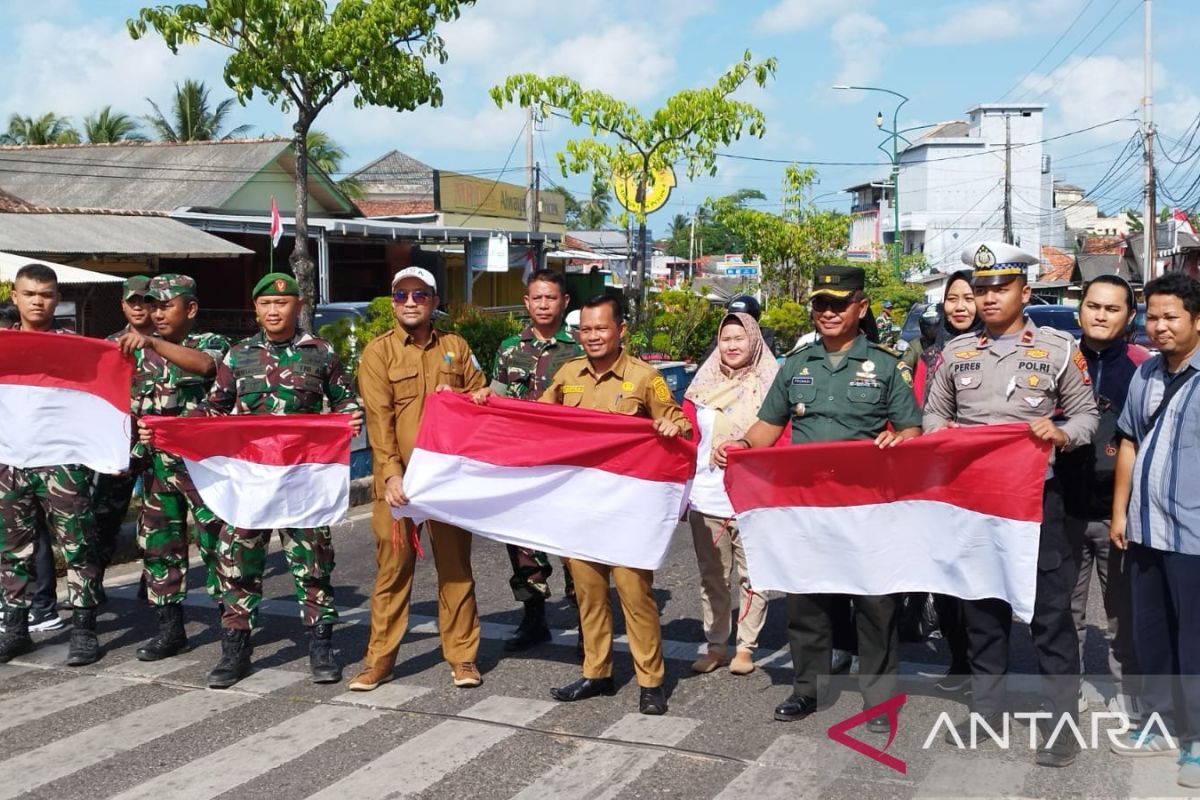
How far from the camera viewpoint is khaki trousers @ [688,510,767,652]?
622cm

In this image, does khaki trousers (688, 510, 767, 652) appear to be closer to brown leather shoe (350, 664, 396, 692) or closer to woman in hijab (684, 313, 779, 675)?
woman in hijab (684, 313, 779, 675)

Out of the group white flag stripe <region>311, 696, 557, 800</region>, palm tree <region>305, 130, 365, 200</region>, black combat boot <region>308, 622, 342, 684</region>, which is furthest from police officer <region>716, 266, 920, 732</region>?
palm tree <region>305, 130, 365, 200</region>

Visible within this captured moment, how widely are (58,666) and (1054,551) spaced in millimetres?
4948

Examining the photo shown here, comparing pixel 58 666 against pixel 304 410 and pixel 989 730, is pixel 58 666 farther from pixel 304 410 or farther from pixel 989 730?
pixel 989 730

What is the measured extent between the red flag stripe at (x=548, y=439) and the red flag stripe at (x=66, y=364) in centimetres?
199

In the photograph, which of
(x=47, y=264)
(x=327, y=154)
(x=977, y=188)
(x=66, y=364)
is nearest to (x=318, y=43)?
(x=47, y=264)

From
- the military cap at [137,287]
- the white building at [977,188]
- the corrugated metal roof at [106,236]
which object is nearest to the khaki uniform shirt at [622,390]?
the military cap at [137,287]

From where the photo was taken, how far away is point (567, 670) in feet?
20.8

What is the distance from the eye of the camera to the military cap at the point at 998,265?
16.7 feet

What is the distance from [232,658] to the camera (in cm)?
624

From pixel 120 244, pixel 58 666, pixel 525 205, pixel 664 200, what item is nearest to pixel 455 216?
pixel 525 205

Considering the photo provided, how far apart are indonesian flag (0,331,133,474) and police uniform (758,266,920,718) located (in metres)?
3.66

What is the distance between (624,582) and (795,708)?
0.93 metres

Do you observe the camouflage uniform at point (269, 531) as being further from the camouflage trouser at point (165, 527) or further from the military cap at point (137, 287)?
the military cap at point (137, 287)
